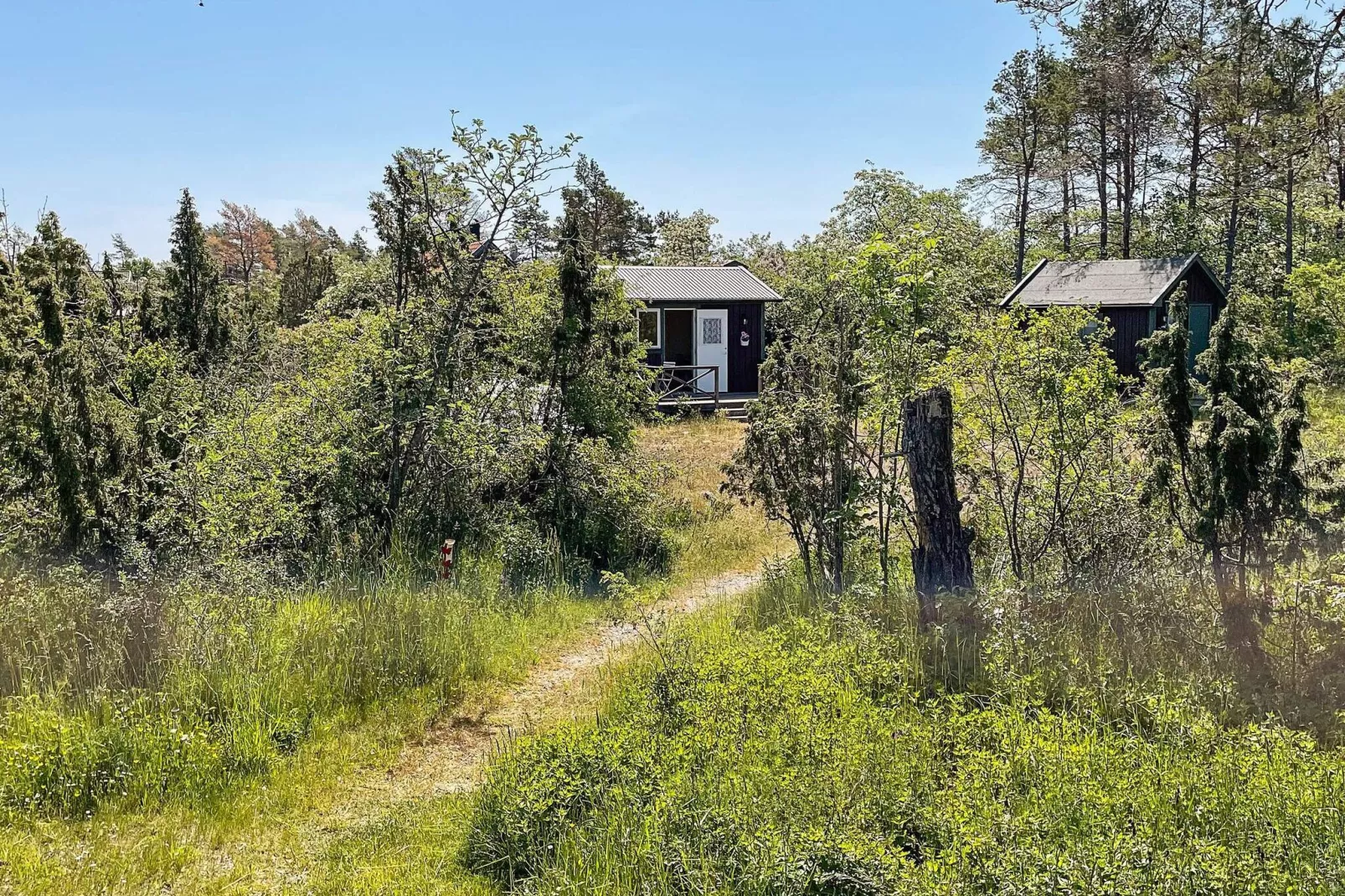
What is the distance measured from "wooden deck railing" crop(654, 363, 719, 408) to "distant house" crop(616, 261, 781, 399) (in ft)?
0.08

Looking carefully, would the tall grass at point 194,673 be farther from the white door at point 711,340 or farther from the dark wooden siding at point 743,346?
the dark wooden siding at point 743,346

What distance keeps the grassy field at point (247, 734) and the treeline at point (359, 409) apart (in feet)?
2.27

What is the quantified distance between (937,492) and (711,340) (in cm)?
1453

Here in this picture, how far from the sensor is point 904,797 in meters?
3.22

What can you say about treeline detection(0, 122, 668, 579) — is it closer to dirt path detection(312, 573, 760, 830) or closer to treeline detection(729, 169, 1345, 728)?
dirt path detection(312, 573, 760, 830)

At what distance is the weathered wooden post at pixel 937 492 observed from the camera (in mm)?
5492

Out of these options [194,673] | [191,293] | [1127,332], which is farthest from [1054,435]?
[1127,332]

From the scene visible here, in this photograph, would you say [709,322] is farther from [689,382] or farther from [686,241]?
[686,241]

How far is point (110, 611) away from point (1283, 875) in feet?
18.0

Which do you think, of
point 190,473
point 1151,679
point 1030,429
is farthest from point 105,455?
point 1151,679

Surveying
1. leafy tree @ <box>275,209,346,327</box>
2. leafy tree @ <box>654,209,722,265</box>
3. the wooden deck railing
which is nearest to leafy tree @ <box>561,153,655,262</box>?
leafy tree @ <box>654,209,722,265</box>

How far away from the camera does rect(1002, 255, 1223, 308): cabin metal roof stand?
1781cm

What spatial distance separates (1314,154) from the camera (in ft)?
20.7

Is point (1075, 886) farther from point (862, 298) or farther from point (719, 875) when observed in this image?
point (862, 298)
